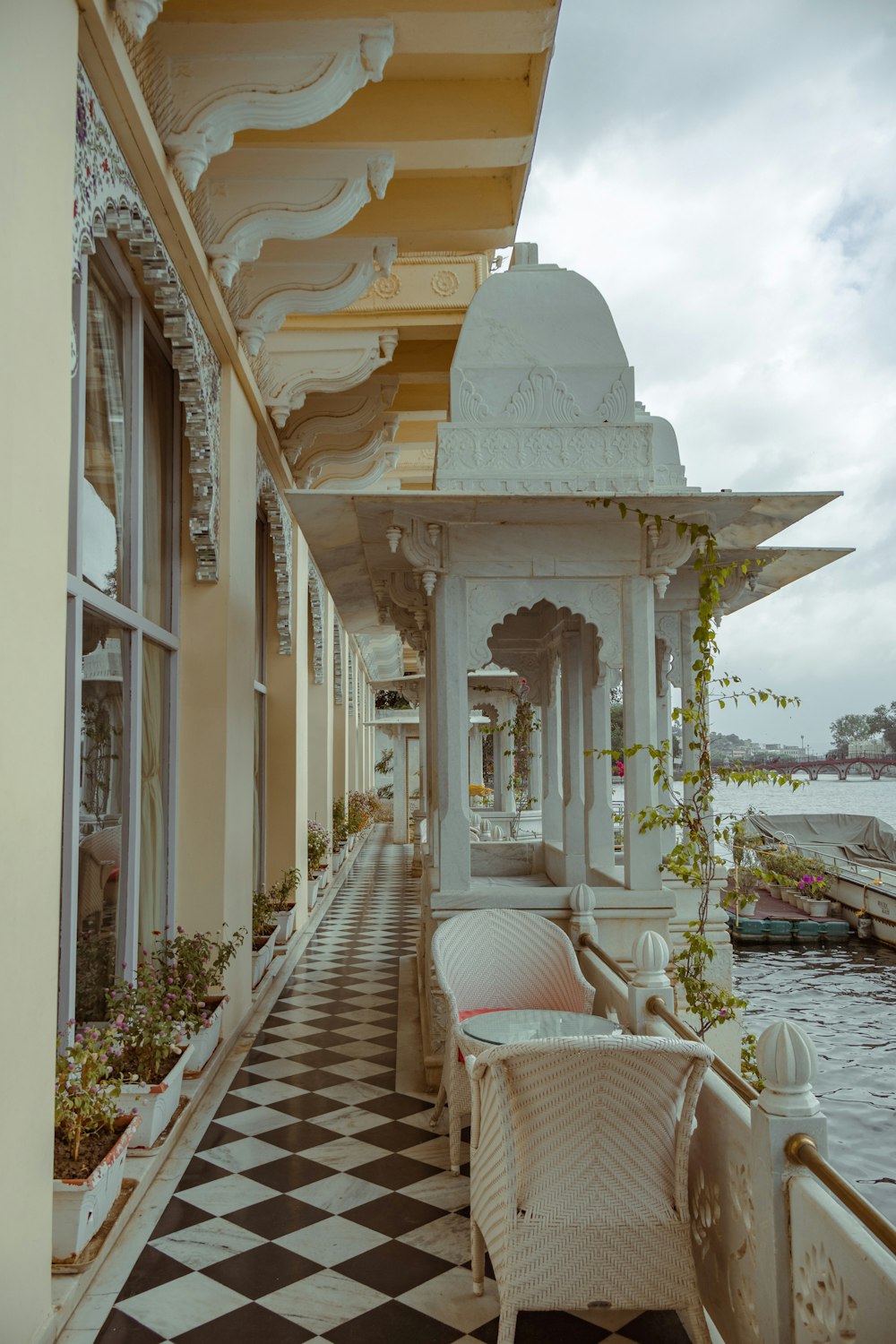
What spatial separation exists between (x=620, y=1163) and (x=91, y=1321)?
155 cm

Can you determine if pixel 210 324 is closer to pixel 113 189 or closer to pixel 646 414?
pixel 113 189

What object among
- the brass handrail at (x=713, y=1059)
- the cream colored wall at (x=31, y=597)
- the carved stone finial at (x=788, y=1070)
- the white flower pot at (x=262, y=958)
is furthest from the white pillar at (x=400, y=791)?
the carved stone finial at (x=788, y=1070)

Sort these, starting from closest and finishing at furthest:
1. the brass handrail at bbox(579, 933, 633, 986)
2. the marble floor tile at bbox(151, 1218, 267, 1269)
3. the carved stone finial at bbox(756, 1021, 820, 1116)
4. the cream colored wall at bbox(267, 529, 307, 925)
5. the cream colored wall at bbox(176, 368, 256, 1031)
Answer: the carved stone finial at bbox(756, 1021, 820, 1116)
the marble floor tile at bbox(151, 1218, 267, 1269)
the brass handrail at bbox(579, 933, 633, 986)
the cream colored wall at bbox(176, 368, 256, 1031)
the cream colored wall at bbox(267, 529, 307, 925)

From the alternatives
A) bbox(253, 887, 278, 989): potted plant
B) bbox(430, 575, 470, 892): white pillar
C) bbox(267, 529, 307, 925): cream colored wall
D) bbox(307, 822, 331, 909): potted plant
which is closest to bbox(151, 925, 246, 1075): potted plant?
bbox(430, 575, 470, 892): white pillar

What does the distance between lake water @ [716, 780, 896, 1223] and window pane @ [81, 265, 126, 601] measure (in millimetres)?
3018

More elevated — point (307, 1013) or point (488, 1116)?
point (488, 1116)

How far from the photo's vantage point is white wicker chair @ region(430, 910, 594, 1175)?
14.4 feet

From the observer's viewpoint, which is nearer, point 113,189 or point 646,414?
point 113,189

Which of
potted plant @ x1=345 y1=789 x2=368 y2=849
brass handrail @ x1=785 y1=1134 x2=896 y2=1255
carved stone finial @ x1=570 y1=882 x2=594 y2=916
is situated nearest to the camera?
brass handrail @ x1=785 y1=1134 x2=896 y2=1255

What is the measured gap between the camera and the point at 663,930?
16.9 feet

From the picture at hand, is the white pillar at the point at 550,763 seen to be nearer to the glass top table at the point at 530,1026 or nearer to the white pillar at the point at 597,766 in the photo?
the white pillar at the point at 597,766

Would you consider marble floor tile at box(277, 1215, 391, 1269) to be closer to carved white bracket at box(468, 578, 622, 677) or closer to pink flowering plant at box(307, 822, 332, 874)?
carved white bracket at box(468, 578, 622, 677)

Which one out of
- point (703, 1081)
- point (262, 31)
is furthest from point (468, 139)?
point (703, 1081)

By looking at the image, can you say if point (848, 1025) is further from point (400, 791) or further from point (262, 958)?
point (400, 791)
